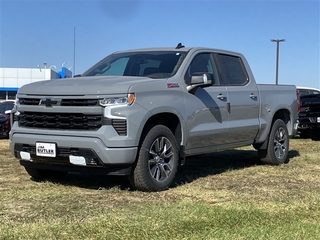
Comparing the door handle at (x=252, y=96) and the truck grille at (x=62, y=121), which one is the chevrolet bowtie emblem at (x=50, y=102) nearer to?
the truck grille at (x=62, y=121)

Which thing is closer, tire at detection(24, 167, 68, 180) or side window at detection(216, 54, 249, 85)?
tire at detection(24, 167, 68, 180)

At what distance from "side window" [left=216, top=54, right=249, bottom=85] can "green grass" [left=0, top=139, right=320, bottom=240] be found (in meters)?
1.44

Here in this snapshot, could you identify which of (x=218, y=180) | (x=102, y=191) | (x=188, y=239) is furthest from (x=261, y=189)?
(x=188, y=239)

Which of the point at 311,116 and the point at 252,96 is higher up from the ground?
the point at 252,96

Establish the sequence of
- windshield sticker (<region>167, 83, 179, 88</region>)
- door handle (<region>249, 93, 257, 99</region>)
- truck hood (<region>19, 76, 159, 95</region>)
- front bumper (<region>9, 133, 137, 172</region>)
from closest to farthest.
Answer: front bumper (<region>9, 133, 137, 172</region>)
truck hood (<region>19, 76, 159, 95</region>)
windshield sticker (<region>167, 83, 179, 88</region>)
door handle (<region>249, 93, 257, 99</region>)

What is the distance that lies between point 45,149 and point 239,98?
3164 millimetres

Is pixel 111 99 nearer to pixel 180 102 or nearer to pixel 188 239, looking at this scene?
pixel 180 102

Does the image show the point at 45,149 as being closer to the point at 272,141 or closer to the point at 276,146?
the point at 272,141

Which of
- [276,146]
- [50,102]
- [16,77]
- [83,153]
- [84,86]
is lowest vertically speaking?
[276,146]

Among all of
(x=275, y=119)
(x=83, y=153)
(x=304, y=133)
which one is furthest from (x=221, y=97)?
(x=304, y=133)

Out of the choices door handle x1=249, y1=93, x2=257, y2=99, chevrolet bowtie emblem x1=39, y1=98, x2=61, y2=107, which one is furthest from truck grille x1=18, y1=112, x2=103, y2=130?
door handle x1=249, y1=93, x2=257, y2=99

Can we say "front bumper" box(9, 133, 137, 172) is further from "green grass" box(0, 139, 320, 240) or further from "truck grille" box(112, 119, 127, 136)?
"green grass" box(0, 139, 320, 240)

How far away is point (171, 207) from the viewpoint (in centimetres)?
492

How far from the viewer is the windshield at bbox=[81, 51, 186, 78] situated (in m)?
6.53
